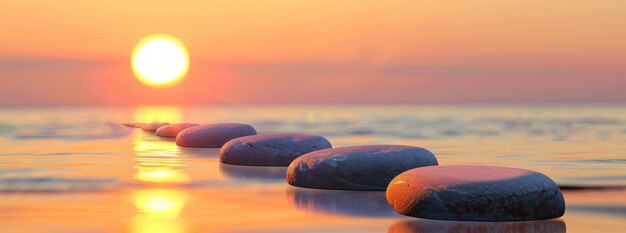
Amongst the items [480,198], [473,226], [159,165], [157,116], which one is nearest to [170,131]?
[159,165]

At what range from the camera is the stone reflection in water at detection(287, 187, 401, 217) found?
7137mm

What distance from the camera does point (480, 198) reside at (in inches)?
265

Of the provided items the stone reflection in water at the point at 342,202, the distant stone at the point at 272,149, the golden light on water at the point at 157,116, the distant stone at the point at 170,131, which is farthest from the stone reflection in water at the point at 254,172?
the golden light on water at the point at 157,116

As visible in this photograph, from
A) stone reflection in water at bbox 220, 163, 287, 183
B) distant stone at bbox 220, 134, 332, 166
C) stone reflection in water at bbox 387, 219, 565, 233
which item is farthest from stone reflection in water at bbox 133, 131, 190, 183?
stone reflection in water at bbox 387, 219, 565, 233

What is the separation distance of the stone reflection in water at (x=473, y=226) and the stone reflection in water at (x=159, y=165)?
386 centimetres

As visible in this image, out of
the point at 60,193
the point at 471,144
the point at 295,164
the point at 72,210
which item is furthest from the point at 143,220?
the point at 471,144

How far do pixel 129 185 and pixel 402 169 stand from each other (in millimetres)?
3043

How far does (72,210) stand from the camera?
7059 mm

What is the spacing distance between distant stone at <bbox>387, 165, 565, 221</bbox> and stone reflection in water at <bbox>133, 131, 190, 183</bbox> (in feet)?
11.9

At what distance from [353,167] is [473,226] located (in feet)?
7.73

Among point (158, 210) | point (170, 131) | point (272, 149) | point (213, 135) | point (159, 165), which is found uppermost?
point (158, 210)

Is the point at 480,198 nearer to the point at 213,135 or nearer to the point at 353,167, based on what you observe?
the point at 353,167

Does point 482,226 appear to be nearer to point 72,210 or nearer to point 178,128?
point 72,210

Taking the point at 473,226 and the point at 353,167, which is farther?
the point at 353,167
